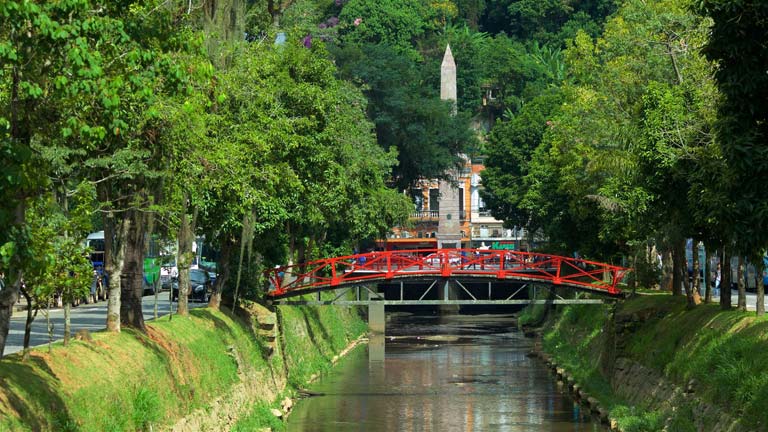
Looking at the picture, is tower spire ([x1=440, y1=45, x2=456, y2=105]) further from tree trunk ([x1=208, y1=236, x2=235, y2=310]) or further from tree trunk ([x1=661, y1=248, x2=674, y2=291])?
tree trunk ([x1=208, y1=236, x2=235, y2=310])

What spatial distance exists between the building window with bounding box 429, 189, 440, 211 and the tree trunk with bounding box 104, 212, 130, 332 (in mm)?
106422

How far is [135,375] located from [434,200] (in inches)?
4394

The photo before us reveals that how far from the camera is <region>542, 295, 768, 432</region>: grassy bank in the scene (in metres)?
28.5

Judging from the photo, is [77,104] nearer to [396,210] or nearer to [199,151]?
[199,151]

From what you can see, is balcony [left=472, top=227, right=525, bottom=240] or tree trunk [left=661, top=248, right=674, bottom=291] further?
balcony [left=472, top=227, right=525, bottom=240]

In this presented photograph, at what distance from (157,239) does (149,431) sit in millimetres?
11246

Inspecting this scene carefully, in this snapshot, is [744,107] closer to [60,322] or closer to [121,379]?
[121,379]

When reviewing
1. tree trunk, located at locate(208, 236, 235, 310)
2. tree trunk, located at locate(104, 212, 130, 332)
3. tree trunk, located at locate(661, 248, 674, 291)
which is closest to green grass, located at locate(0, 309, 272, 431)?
tree trunk, located at locate(104, 212, 130, 332)

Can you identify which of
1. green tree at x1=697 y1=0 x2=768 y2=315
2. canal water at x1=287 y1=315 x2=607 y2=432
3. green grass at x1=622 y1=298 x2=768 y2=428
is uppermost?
green tree at x1=697 y1=0 x2=768 y2=315

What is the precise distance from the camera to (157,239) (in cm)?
3703

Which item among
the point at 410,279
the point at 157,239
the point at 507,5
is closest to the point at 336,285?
the point at 410,279

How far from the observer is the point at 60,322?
143 ft

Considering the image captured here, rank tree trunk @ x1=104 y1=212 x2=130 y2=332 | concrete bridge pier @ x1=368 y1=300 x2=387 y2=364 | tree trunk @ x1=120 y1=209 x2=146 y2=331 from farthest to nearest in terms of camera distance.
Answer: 1. concrete bridge pier @ x1=368 y1=300 x2=387 y2=364
2. tree trunk @ x1=120 y1=209 x2=146 y2=331
3. tree trunk @ x1=104 y1=212 x2=130 y2=332

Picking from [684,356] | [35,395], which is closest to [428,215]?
[684,356]
